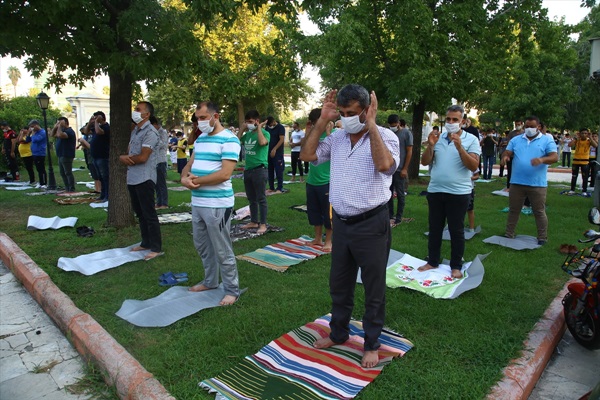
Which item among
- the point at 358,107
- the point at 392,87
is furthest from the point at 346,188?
the point at 392,87

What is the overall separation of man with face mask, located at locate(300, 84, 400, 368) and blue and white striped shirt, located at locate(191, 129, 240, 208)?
4.04 feet

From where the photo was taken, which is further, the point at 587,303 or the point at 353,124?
the point at 587,303

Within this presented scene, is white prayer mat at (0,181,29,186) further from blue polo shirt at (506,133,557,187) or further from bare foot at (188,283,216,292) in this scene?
blue polo shirt at (506,133,557,187)

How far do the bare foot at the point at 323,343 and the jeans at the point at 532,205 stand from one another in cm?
461

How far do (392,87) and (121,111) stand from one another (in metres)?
7.30

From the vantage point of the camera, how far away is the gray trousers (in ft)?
14.4

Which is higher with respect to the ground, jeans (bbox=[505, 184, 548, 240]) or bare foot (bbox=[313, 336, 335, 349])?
jeans (bbox=[505, 184, 548, 240])

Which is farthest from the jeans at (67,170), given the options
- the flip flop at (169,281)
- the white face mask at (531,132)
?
the white face mask at (531,132)

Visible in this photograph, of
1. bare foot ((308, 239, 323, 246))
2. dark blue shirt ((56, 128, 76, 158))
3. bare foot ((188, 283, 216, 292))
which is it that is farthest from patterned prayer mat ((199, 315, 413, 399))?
dark blue shirt ((56, 128, 76, 158))

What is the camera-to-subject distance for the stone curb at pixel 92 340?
3010 mm

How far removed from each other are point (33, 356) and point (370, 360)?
110 inches

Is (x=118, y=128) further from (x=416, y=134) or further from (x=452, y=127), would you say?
(x=416, y=134)

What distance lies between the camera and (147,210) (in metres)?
5.88

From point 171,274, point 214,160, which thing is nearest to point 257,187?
point 171,274
